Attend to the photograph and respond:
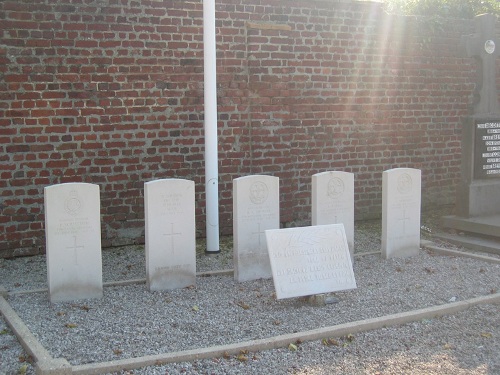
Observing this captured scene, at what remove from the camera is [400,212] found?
8195 mm

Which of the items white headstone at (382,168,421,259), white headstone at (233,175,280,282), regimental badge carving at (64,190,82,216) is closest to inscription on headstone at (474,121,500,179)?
white headstone at (382,168,421,259)

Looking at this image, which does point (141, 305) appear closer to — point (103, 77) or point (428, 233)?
point (103, 77)

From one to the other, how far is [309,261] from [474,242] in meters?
3.53

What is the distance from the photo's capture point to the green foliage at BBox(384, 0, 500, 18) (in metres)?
12.4

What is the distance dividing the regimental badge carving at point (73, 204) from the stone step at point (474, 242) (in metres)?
5.24

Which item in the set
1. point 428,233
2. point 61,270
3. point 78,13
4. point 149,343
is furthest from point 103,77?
point 428,233

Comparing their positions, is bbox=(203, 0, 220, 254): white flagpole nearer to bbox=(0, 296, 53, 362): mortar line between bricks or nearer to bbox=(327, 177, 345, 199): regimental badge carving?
bbox=(327, 177, 345, 199): regimental badge carving

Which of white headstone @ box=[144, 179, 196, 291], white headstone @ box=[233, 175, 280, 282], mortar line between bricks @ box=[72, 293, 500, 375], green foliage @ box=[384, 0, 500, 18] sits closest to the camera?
mortar line between bricks @ box=[72, 293, 500, 375]

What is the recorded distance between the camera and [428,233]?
32.2 ft

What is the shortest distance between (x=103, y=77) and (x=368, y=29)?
4549mm

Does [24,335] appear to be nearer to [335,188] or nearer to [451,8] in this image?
[335,188]

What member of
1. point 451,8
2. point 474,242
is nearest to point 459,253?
point 474,242

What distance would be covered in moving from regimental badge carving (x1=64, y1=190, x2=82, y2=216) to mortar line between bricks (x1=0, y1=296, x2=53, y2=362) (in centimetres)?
105

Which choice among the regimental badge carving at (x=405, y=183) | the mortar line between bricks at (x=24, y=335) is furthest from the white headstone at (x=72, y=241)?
the regimental badge carving at (x=405, y=183)
